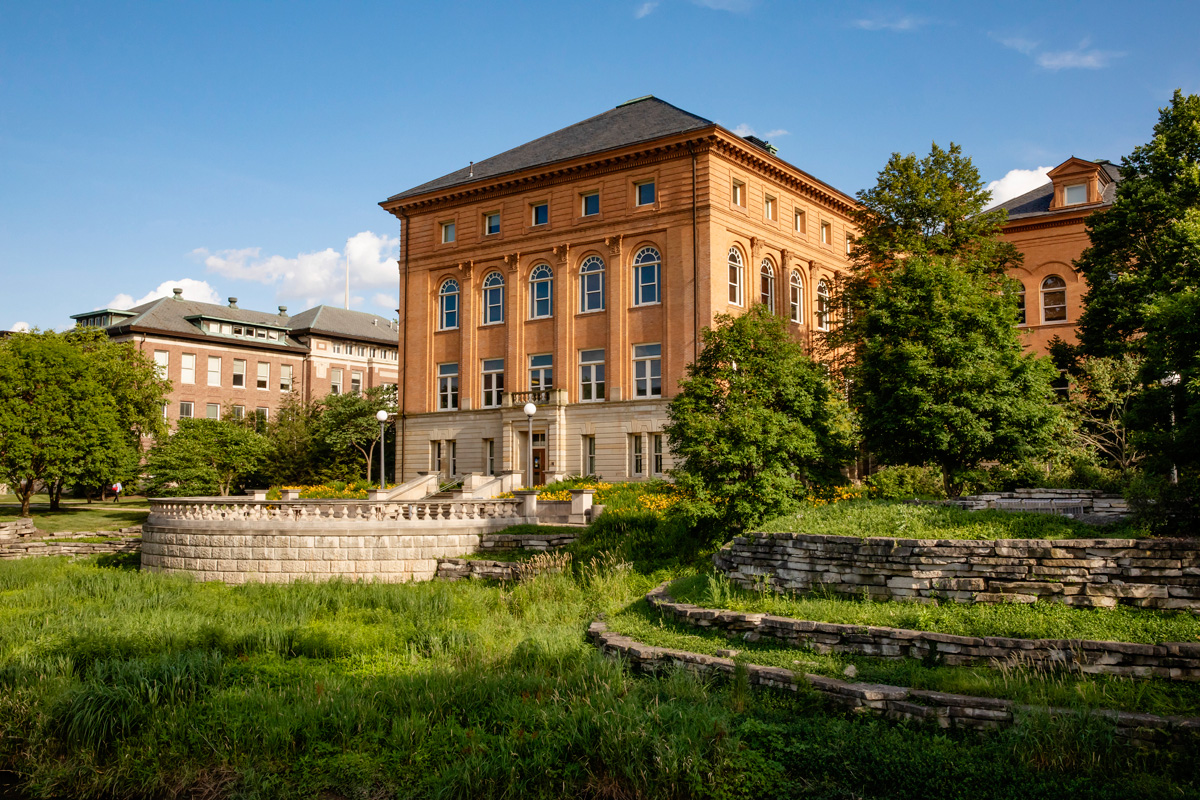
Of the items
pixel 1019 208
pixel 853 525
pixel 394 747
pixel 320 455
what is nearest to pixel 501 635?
pixel 394 747

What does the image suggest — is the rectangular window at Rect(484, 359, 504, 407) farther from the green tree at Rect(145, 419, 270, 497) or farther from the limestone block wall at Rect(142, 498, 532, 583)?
the limestone block wall at Rect(142, 498, 532, 583)

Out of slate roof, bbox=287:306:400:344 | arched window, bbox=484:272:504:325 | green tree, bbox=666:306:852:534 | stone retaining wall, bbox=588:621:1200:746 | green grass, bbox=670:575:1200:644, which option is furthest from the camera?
slate roof, bbox=287:306:400:344

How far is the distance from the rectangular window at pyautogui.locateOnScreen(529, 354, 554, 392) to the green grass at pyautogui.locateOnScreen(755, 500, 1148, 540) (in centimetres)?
2512

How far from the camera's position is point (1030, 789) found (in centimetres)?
882

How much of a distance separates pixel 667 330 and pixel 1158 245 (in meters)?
18.4

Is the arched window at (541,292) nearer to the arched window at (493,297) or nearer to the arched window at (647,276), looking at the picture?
the arched window at (493,297)

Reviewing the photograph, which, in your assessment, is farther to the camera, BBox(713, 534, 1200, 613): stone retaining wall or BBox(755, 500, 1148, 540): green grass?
BBox(755, 500, 1148, 540): green grass

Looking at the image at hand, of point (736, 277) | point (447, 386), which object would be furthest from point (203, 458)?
point (736, 277)

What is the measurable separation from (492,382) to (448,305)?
5222 mm

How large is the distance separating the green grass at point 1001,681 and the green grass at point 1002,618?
75 centimetres

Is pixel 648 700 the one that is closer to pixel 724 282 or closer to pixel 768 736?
pixel 768 736

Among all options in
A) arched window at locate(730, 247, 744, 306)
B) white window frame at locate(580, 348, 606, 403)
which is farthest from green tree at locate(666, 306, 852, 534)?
white window frame at locate(580, 348, 606, 403)

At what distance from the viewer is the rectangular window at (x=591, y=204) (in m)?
40.3

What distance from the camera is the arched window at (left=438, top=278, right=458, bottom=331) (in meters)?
44.8
